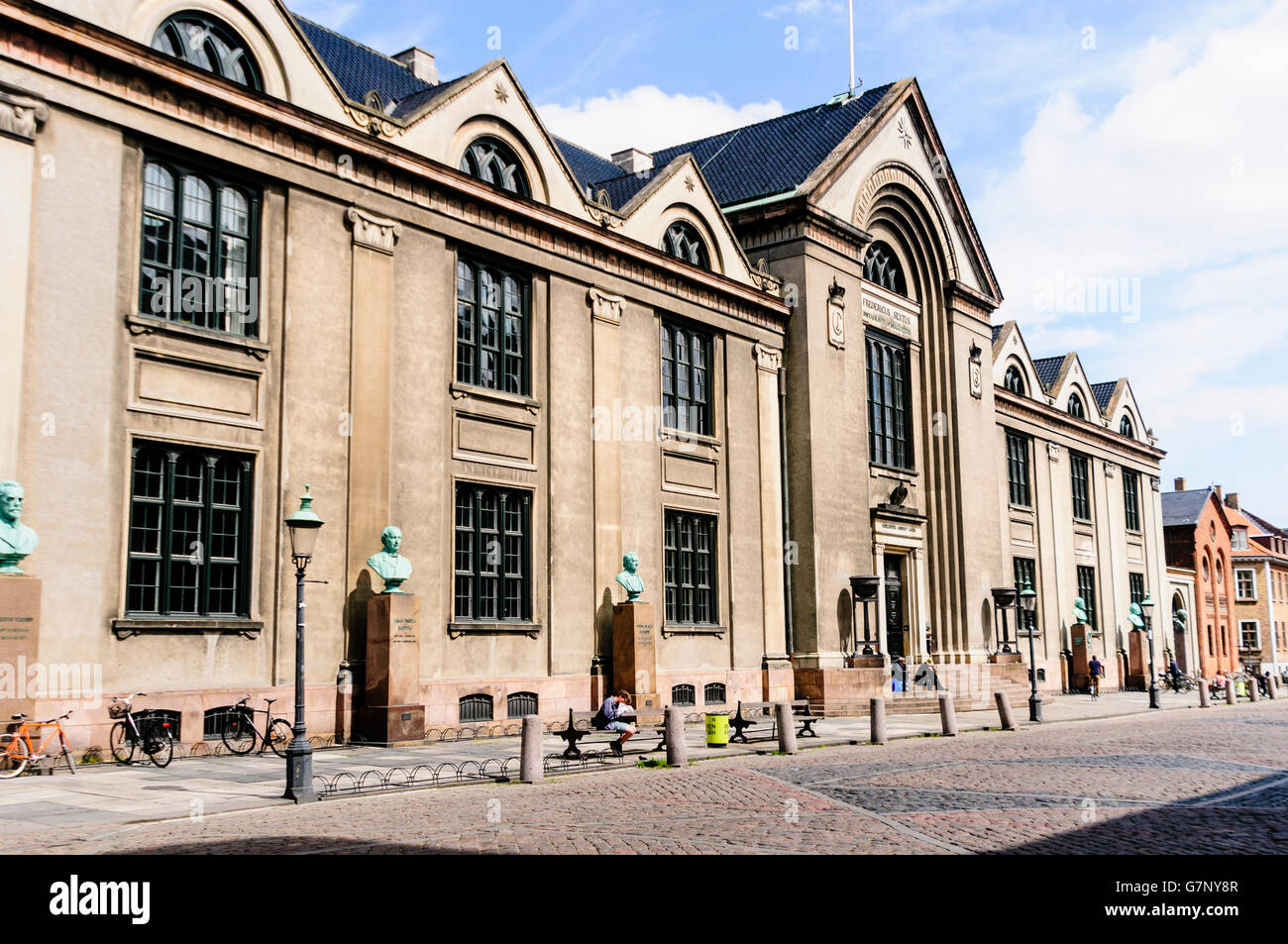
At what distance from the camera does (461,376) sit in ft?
82.6

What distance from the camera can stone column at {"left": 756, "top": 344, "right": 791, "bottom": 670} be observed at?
32.6 meters

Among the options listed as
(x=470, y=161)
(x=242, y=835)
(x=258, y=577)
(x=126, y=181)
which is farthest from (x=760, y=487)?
(x=242, y=835)

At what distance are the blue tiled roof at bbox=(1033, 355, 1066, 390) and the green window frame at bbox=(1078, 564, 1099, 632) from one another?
836cm

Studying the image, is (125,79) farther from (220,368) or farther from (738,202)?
(738,202)

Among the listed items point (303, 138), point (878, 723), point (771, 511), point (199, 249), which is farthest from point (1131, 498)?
point (199, 249)

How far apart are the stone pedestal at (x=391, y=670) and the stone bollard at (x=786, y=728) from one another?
6393 millimetres

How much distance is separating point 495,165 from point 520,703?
451 inches

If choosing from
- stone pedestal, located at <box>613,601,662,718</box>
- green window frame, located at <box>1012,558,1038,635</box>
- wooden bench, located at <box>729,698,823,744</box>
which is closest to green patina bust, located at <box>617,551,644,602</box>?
stone pedestal, located at <box>613,601,662,718</box>

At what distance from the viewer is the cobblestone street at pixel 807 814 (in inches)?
424

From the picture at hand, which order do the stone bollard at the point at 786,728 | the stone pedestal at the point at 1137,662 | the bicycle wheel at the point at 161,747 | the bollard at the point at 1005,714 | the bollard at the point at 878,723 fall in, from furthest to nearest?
the stone pedestal at the point at 1137,662, the bollard at the point at 1005,714, the bollard at the point at 878,723, the stone bollard at the point at 786,728, the bicycle wheel at the point at 161,747

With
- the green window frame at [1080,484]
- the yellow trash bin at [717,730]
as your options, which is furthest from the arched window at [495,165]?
the green window frame at [1080,484]

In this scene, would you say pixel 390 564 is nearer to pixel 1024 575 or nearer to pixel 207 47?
pixel 207 47

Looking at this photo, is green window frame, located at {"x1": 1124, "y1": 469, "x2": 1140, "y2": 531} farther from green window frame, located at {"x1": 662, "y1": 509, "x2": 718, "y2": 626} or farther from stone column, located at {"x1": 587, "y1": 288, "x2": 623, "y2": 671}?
stone column, located at {"x1": 587, "y1": 288, "x2": 623, "y2": 671}

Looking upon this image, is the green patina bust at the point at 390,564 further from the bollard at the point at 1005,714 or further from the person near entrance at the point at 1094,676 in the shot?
the person near entrance at the point at 1094,676
